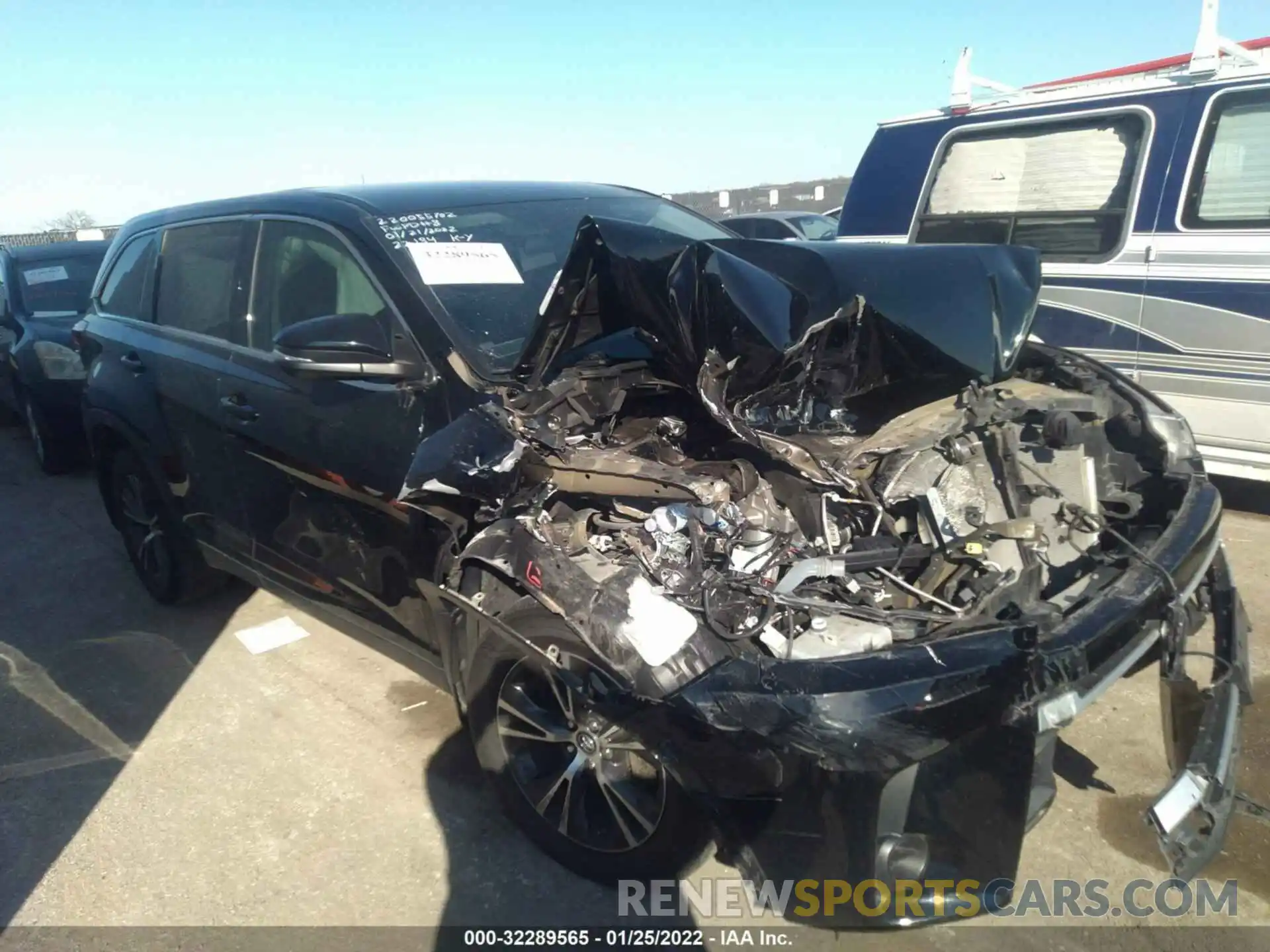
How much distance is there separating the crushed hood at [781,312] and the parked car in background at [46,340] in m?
5.29

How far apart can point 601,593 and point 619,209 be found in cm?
222

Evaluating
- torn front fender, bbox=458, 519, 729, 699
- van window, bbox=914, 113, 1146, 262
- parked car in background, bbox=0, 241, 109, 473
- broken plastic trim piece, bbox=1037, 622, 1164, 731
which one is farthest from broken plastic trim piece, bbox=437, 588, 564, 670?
parked car in background, bbox=0, 241, 109, 473

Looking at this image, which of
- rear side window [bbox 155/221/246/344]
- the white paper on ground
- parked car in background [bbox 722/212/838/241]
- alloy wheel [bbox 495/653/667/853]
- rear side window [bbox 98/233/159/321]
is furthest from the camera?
parked car in background [bbox 722/212/838/241]

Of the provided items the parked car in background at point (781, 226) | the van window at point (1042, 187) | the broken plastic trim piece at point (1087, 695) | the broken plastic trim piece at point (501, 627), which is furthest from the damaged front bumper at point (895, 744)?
the parked car in background at point (781, 226)

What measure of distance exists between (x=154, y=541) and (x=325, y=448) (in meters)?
2.00

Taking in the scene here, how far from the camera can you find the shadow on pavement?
3230 millimetres

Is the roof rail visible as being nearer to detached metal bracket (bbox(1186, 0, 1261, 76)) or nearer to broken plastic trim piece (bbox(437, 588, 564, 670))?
detached metal bracket (bbox(1186, 0, 1261, 76))

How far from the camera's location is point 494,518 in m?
2.67

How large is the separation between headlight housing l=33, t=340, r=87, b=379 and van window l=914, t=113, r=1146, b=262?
6.36m

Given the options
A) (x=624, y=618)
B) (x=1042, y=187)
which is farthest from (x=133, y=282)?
(x=1042, y=187)

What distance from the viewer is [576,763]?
263 cm

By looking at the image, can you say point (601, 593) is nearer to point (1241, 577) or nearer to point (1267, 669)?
point (1267, 669)

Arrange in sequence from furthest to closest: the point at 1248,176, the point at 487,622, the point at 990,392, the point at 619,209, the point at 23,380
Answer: the point at 23,380, the point at 1248,176, the point at 619,209, the point at 990,392, the point at 487,622

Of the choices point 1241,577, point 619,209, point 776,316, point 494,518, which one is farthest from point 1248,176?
point 494,518
